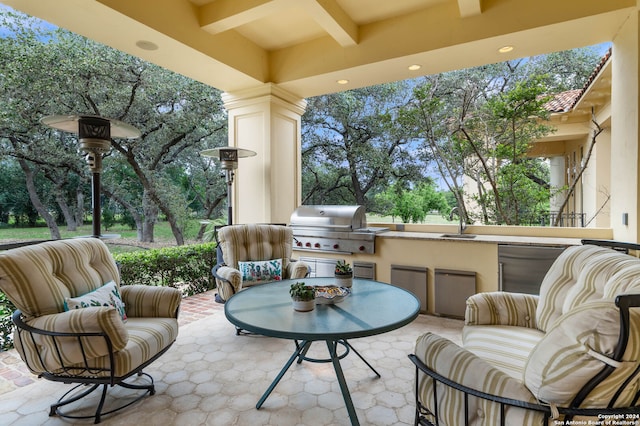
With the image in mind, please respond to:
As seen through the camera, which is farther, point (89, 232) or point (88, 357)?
point (89, 232)

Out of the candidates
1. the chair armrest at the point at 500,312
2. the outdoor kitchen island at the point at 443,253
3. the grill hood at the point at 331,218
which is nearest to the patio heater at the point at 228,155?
the grill hood at the point at 331,218

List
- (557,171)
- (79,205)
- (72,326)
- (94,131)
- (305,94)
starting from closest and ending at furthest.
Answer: (72,326) < (94,131) < (305,94) < (79,205) < (557,171)

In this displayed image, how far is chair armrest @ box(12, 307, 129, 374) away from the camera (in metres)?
1.57

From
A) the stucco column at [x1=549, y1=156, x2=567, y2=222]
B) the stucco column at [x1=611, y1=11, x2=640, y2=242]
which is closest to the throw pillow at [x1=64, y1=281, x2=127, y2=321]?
the stucco column at [x1=611, y1=11, x2=640, y2=242]

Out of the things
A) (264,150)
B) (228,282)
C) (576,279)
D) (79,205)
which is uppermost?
(264,150)

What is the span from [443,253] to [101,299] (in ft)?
9.47

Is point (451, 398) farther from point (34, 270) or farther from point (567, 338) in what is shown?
point (34, 270)

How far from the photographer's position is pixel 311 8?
9.25 feet

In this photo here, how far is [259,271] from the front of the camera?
3137 millimetres

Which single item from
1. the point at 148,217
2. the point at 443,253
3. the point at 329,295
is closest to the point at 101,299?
the point at 329,295

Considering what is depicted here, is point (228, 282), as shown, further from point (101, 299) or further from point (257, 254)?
point (101, 299)

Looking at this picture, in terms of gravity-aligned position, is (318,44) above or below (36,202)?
above

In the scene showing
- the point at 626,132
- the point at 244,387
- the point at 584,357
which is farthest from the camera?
the point at 626,132

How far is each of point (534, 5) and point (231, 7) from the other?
2.53 m
